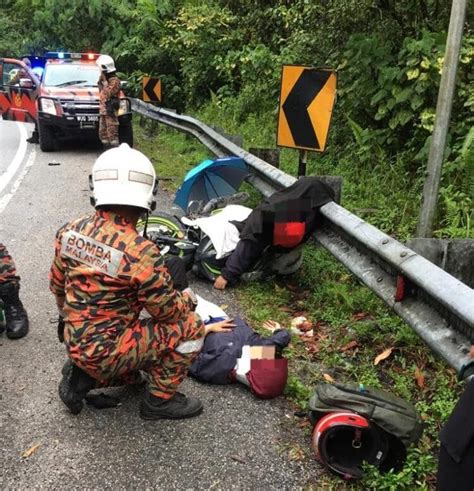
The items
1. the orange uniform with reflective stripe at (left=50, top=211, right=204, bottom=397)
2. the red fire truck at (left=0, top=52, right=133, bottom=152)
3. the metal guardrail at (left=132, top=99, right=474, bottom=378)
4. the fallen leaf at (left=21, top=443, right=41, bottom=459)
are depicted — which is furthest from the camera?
the red fire truck at (left=0, top=52, right=133, bottom=152)

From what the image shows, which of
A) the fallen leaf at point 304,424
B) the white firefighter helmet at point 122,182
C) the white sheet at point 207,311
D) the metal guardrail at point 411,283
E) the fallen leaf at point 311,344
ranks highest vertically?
the white firefighter helmet at point 122,182

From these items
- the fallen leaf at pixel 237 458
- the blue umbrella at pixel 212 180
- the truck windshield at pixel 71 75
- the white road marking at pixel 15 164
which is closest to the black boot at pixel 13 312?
the fallen leaf at pixel 237 458

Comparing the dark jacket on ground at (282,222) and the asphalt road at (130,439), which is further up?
the dark jacket on ground at (282,222)

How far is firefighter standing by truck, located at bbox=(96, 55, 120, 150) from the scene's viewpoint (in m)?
10.3

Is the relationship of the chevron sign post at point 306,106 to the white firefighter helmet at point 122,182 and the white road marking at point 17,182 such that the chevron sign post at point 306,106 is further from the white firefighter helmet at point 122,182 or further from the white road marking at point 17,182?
the white road marking at point 17,182

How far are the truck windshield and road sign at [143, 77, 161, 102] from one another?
112 cm

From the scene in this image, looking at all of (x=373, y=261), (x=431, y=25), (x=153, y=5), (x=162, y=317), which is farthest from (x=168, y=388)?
(x=153, y=5)

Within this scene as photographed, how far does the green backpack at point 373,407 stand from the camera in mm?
2619

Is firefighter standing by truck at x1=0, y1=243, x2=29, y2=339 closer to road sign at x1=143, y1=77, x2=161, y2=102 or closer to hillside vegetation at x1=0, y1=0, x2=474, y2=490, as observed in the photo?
hillside vegetation at x1=0, y1=0, x2=474, y2=490

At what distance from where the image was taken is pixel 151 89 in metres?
13.4

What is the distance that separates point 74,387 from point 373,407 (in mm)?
1503

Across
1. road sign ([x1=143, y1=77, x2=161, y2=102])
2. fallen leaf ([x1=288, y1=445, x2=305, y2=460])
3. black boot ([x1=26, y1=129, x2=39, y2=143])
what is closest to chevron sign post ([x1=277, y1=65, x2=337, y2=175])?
fallen leaf ([x1=288, y1=445, x2=305, y2=460])

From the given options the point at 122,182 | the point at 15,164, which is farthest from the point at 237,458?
the point at 15,164

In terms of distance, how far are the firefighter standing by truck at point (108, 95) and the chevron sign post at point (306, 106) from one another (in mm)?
5904
